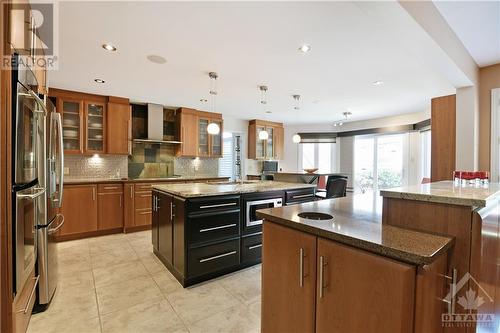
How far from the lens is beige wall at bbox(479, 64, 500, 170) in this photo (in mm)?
2916

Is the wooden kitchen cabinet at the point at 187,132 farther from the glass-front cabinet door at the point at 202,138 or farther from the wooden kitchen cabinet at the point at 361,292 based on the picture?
the wooden kitchen cabinet at the point at 361,292

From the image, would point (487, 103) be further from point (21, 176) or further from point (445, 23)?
point (21, 176)

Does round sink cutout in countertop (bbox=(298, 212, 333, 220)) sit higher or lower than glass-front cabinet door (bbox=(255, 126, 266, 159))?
lower

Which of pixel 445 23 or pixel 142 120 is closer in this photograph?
pixel 445 23

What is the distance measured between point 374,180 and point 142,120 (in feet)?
19.8

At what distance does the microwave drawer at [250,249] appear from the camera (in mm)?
2777

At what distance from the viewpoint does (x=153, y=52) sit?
8.45ft

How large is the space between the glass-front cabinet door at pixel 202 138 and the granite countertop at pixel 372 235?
418cm

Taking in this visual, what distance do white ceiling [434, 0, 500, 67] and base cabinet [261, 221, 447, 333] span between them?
2.05 m

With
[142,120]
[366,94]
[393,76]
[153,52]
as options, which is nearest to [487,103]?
[393,76]

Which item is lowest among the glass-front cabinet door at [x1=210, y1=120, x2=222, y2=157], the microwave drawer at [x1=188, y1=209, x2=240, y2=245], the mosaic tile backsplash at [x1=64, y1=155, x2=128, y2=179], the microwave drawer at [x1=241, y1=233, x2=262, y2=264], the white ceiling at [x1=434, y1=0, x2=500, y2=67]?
the microwave drawer at [x1=241, y1=233, x2=262, y2=264]

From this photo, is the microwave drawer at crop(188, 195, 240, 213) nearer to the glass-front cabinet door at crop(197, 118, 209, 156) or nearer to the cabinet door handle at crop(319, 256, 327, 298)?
the cabinet door handle at crop(319, 256, 327, 298)

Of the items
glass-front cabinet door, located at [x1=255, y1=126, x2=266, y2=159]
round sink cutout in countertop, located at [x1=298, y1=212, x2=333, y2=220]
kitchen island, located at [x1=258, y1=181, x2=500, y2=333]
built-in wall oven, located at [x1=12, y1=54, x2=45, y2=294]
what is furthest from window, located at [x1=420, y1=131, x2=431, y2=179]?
built-in wall oven, located at [x1=12, y1=54, x2=45, y2=294]

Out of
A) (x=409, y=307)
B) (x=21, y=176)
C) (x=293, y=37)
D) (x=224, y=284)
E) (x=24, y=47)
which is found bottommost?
(x=224, y=284)
